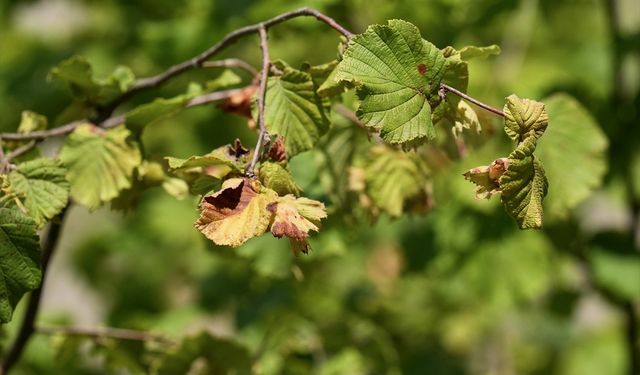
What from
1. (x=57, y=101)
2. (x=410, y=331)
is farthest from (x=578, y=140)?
(x=57, y=101)

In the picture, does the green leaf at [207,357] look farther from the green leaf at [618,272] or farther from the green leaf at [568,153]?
the green leaf at [618,272]

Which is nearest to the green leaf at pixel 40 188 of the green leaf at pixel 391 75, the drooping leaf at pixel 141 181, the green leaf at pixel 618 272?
the drooping leaf at pixel 141 181

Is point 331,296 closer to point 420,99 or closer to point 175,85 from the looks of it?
point 175,85

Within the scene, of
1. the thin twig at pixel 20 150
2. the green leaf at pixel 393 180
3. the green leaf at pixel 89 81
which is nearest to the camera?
the thin twig at pixel 20 150

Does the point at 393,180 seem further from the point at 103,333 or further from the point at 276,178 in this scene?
the point at 103,333

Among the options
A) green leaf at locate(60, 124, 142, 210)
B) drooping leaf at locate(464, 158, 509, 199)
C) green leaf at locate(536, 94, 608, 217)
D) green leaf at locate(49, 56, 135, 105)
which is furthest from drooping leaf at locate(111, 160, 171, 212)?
green leaf at locate(536, 94, 608, 217)

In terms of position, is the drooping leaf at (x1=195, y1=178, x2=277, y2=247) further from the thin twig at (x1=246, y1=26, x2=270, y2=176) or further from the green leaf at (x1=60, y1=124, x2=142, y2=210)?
the green leaf at (x1=60, y1=124, x2=142, y2=210)

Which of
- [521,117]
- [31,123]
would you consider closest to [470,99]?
[521,117]
